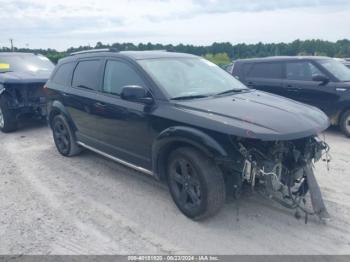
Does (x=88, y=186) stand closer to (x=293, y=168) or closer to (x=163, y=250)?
(x=163, y=250)

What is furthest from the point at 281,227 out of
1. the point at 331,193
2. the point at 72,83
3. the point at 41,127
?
the point at 41,127

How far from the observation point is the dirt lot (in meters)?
3.37

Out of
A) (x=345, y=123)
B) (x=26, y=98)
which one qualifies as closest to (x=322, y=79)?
(x=345, y=123)

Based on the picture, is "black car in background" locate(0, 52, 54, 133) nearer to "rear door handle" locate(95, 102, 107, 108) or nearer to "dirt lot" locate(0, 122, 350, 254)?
"dirt lot" locate(0, 122, 350, 254)

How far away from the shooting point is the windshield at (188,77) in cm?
418

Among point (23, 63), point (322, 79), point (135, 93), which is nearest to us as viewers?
point (135, 93)

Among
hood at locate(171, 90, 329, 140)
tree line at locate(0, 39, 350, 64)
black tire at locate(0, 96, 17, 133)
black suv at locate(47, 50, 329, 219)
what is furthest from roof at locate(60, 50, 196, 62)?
tree line at locate(0, 39, 350, 64)

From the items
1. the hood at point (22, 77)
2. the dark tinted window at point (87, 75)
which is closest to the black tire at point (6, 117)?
the hood at point (22, 77)

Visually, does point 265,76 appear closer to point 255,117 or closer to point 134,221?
point 255,117

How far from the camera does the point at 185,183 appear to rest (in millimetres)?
3824

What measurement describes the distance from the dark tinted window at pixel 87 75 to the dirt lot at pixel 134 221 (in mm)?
1346

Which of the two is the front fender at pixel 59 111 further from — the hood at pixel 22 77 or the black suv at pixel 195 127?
the hood at pixel 22 77

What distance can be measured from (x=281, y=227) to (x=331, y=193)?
115 centimetres

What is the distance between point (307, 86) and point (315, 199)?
183 inches
